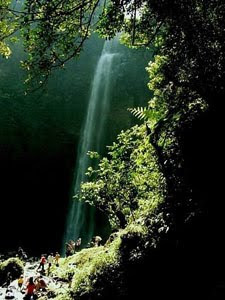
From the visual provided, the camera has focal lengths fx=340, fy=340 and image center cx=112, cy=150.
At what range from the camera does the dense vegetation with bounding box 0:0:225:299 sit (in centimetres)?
555

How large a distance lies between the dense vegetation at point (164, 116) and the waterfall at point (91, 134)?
23.8 meters

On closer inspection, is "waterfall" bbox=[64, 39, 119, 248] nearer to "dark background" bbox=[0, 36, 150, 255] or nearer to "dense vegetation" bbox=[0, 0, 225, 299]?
"dark background" bbox=[0, 36, 150, 255]

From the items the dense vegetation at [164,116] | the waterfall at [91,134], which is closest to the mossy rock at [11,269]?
the dense vegetation at [164,116]

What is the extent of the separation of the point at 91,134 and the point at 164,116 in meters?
29.3

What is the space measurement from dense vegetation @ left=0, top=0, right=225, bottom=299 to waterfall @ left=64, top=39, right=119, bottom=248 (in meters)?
23.8

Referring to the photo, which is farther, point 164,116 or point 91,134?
point 91,134

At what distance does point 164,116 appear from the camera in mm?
7238

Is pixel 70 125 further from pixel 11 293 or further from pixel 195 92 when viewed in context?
pixel 195 92

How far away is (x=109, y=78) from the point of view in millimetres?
40531

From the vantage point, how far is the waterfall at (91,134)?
3108 cm

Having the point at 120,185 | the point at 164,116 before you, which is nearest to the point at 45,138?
the point at 120,185

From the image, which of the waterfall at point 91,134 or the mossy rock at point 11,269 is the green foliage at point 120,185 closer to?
the mossy rock at point 11,269

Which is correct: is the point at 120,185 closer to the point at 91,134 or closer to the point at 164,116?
the point at 164,116

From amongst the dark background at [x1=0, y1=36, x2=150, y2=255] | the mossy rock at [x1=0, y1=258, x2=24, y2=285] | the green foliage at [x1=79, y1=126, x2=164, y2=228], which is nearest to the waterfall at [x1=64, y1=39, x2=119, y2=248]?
the dark background at [x1=0, y1=36, x2=150, y2=255]
